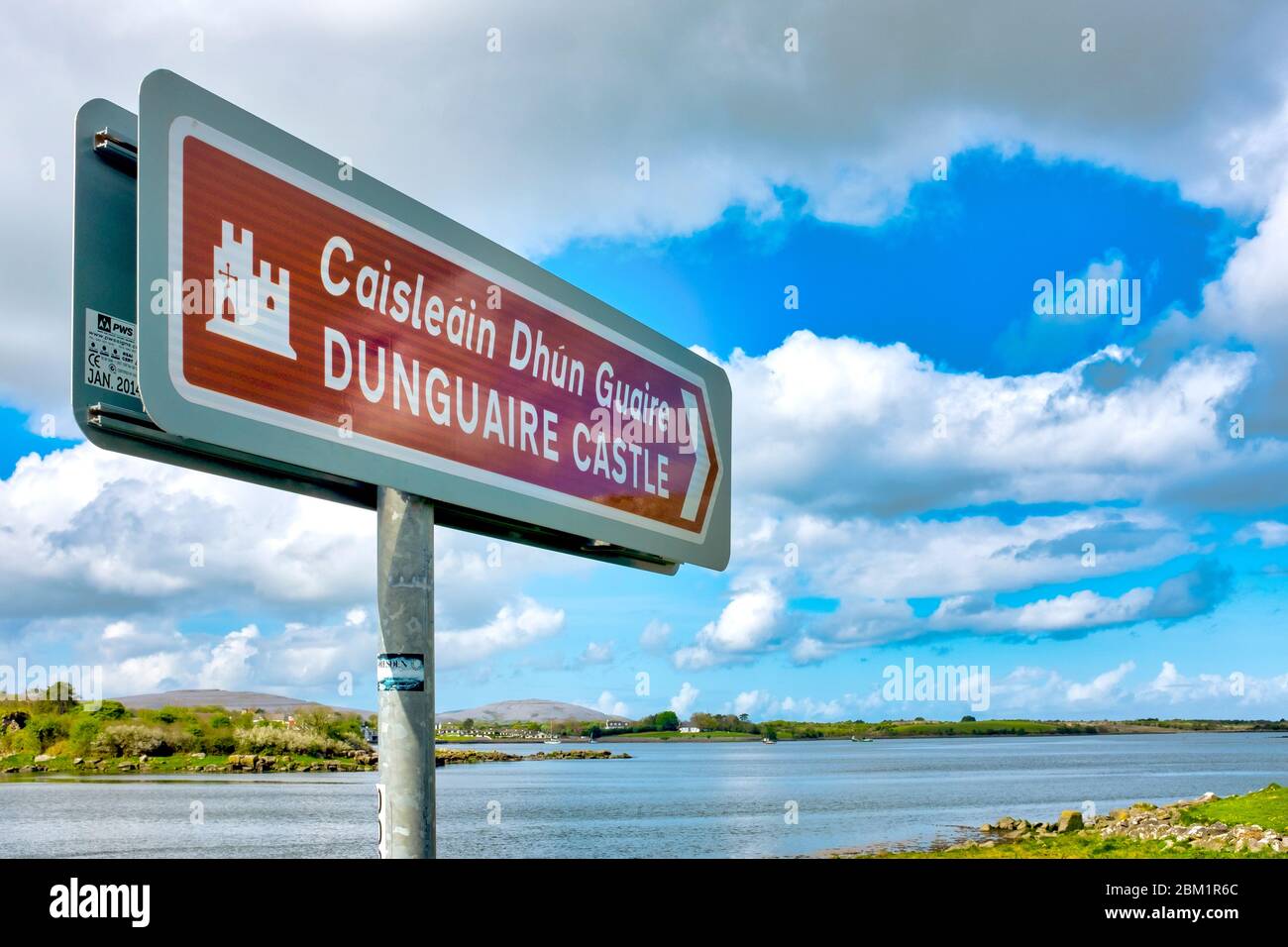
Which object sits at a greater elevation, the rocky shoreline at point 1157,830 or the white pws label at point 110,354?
the white pws label at point 110,354

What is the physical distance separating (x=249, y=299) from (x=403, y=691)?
2.17 m

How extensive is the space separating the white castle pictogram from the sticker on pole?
5.50 feet

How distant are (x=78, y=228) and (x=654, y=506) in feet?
15.5

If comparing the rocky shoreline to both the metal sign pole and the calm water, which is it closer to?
the calm water

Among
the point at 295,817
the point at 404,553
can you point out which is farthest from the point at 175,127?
the point at 295,817

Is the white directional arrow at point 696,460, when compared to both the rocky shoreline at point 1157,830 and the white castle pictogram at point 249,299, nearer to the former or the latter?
the white castle pictogram at point 249,299

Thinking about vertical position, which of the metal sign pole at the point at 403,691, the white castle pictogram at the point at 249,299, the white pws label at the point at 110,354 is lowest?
the metal sign pole at the point at 403,691

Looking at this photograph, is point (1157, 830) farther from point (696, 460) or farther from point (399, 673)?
point (399, 673)

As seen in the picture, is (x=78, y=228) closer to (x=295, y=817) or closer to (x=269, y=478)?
(x=269, y=478)

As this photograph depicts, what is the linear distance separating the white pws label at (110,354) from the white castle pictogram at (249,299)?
482mm

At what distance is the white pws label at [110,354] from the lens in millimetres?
4785

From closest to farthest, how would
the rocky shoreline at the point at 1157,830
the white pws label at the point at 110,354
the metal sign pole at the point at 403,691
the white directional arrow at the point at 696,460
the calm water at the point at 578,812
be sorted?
1. the white pws label at the point at 110,354
2. the metal sign pole at the point at 403,691
3. the white directional arrow at the point at 696,460
4. the rocky shoreline at the point at 1157,830
5. the calm water at the point at 578,812

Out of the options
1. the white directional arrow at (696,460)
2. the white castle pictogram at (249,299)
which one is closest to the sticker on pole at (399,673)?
the white castle pictogram at (249,299)

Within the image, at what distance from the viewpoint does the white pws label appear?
188 inches
